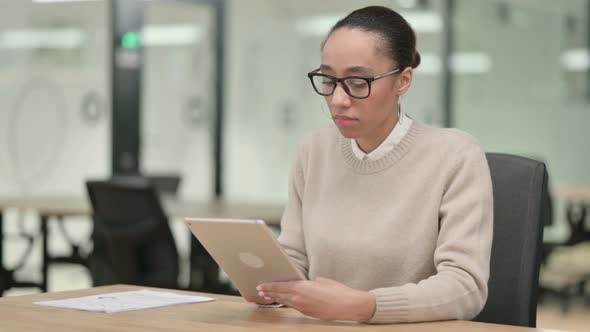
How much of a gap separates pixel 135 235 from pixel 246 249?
2.36 meters

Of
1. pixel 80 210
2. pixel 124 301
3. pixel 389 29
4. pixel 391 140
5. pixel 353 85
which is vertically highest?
pixel 389 29

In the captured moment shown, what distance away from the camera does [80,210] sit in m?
4.79

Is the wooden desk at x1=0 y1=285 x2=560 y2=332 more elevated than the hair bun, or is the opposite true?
the hair bun

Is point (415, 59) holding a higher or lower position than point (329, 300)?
higher

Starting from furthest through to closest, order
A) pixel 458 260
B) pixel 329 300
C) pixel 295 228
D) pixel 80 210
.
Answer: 1. pixel 80 210
2. pixel 295 228
3. pixel 458 260
4. pixel 329 300

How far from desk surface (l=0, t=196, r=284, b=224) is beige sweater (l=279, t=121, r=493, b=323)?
2054 millimetres

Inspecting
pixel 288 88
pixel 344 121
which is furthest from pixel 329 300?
pixel 288 88

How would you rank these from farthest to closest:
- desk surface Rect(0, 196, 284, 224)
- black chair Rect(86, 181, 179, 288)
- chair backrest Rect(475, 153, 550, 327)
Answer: desk surface Rect(0, 196, 284, 224) < black chair Rect(86, 181, 179, 288) < chair backrest Rect(475, 153, 550, 327)

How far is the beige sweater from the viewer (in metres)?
1.97

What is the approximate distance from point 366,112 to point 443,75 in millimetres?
5928

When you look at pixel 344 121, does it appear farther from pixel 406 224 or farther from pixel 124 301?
pixel 124 301

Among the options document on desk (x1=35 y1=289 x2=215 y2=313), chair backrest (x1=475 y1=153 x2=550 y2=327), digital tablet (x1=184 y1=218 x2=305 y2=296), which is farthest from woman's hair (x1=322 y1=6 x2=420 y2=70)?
→ document on desk (x1=35 y1=289 x2=215 y2=313)

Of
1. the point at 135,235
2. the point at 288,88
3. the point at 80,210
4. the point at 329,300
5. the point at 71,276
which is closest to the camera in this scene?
the point at 329,300

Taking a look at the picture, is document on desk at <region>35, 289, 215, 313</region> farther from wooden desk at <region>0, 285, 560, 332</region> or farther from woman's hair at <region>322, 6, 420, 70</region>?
woman's hair at <region>322, 6, 420, 70</region>
